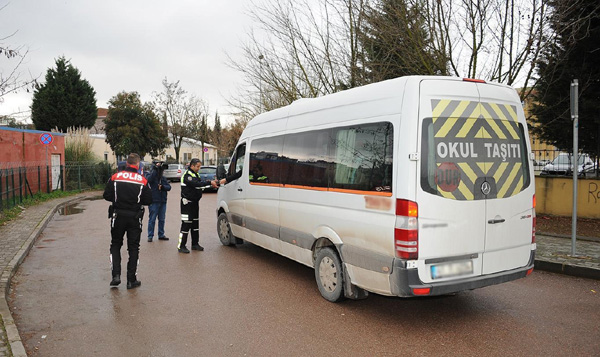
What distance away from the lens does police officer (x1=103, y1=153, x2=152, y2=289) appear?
245 inches

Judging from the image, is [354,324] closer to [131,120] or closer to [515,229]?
[515,229]

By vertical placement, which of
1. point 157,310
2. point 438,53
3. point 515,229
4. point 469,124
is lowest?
point 157,310

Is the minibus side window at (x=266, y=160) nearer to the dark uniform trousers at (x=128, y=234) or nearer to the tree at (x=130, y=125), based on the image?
the dark uniform trousers at (x=128, y=234)

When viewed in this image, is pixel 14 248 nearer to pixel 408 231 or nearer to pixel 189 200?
pixel 189 200

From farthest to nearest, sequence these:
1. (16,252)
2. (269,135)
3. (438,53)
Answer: (438,53) → (16,252) → (269,135)

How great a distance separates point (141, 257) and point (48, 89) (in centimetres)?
4428

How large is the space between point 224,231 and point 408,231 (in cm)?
552

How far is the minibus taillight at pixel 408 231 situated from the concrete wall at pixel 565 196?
901cm

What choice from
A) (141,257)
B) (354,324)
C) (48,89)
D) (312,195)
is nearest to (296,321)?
(354,324)

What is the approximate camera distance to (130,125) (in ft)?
143

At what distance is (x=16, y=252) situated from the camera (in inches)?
321

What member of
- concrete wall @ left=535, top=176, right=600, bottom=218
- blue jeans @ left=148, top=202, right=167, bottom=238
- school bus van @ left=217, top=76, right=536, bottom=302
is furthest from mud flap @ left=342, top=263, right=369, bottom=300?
concrete wall @ left=535, top=176, right=600, bottom=218

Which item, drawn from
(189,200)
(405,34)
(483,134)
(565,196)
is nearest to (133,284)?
(189,200)

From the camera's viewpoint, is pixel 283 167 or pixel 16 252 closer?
pixel 283 167
